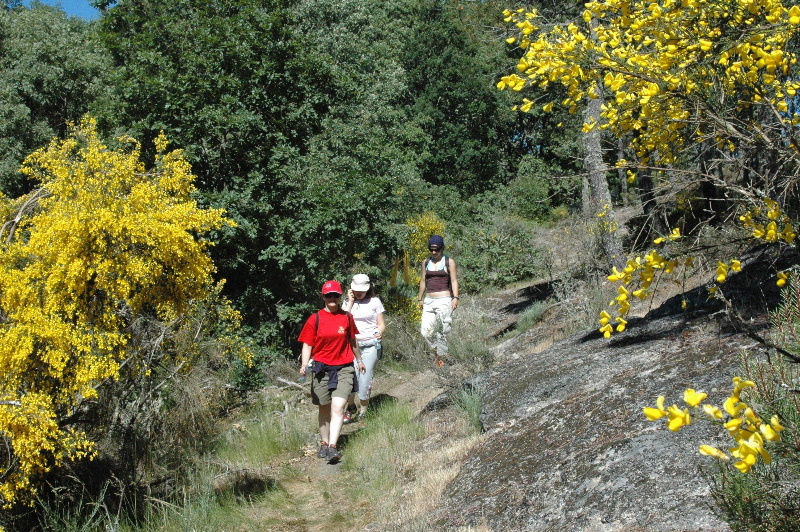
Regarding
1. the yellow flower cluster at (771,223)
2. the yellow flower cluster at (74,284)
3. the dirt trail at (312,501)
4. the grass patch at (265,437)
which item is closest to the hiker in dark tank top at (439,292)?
the dirt trail at (312,501)

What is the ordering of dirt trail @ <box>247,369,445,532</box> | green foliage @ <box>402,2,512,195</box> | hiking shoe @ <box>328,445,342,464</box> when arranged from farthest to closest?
green foliage @ <box>402,2,512,195</box> < hiking shoe @ <box>328,445,342,464</box> < dirt trail @ <box>247,369,445,532</box>

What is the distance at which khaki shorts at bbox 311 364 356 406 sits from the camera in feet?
23.0

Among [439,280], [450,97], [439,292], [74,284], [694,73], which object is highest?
[450,97]

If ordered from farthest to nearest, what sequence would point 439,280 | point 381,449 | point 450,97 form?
1. point 450,97
2. point 439,280
3. point 381,449

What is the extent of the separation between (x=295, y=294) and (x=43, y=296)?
Answer: 6515mm

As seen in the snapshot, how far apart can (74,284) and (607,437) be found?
4.08 metres

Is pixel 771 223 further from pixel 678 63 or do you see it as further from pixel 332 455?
pixel 332 455

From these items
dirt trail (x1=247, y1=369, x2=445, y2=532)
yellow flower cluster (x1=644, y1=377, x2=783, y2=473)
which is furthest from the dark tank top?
yellow flower cluster (x1=644, y1=377, x2=783, y2=473)

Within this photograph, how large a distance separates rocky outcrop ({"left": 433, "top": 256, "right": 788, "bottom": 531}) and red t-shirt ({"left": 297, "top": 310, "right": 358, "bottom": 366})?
4.50 ft

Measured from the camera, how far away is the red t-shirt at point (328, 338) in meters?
7.00

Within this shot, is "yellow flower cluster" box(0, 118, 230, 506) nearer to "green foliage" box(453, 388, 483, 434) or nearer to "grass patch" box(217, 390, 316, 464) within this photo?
"grass patch" box(217, 390, 316, 464)

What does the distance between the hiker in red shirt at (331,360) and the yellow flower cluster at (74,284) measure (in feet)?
3.77

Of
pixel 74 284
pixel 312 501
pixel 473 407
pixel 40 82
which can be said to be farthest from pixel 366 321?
pixel 40 82

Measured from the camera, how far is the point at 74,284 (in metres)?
5.77
